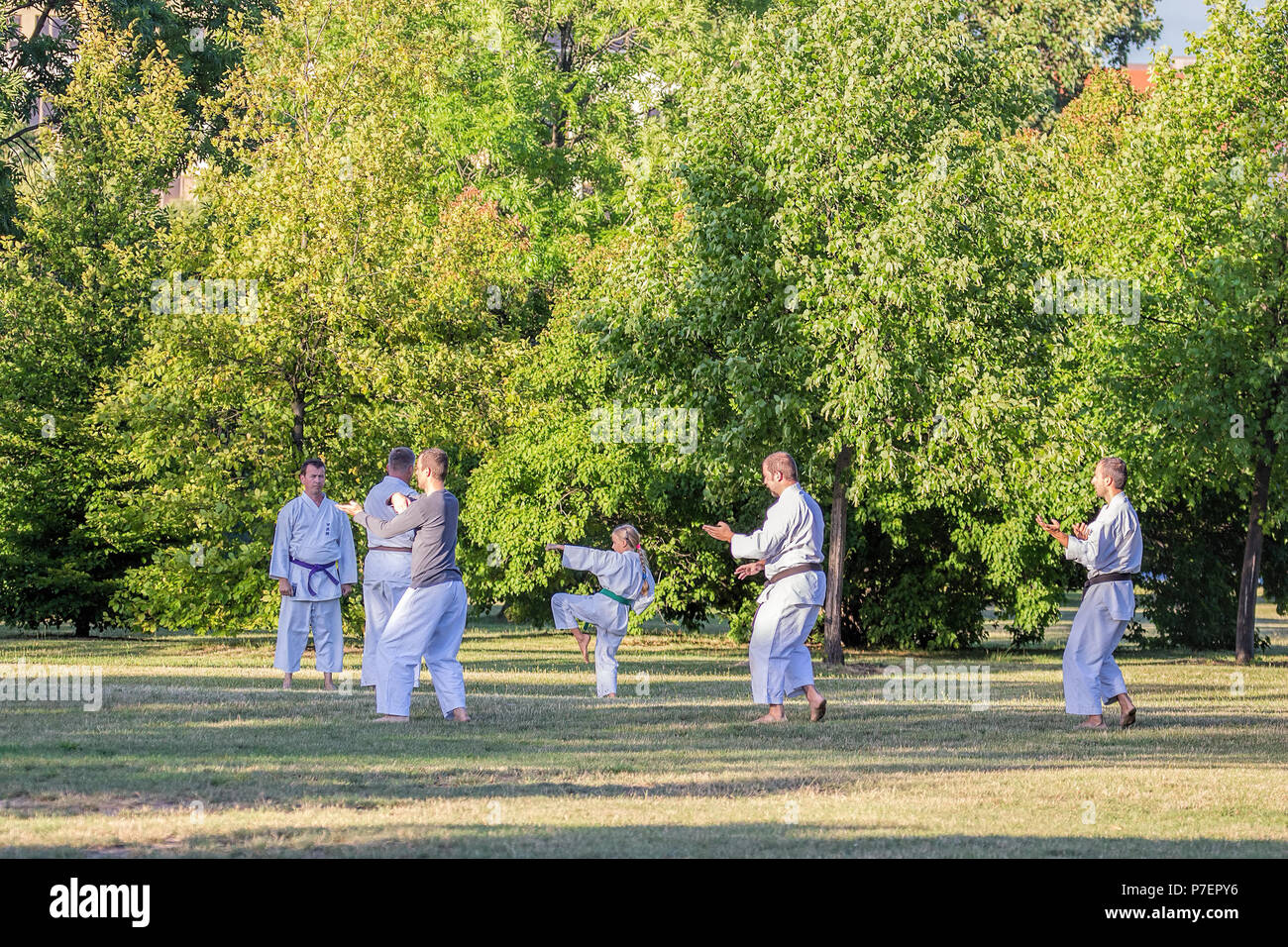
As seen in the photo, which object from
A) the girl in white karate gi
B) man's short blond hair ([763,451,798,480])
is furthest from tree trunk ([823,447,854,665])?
Result: man's short blond hair ([763,451,798,480])

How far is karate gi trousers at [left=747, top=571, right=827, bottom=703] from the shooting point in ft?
44.1

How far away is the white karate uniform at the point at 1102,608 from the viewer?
13.7 metres

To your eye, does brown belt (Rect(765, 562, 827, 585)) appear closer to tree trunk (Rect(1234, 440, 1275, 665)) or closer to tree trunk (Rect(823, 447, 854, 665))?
tree trunk (Rect(823, 447, 854, 665))

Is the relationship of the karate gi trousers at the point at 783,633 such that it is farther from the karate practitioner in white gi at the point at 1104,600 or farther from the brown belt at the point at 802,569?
the karate practitioner in white gi at the point at 1104,600

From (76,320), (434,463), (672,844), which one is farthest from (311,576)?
(76,320)

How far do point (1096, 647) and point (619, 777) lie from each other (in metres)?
5.60

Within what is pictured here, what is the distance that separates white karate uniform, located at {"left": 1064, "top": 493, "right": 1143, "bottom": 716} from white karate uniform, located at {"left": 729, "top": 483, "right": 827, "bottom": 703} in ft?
7.74

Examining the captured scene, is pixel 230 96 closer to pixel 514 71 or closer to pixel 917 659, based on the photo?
pixel 514 71

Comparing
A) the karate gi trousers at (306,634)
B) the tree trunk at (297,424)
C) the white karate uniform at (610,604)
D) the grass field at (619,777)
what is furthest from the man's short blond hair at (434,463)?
the tree trunk at (297,424)

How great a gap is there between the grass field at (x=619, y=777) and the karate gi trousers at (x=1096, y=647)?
0.36 m

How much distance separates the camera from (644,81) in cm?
3788

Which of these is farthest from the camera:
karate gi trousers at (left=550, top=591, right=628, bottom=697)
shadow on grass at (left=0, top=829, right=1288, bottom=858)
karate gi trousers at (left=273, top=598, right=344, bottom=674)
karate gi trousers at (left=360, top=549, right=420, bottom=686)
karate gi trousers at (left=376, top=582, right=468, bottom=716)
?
karate gi trousers at (left=273, top=598, right=344, bottom=674)

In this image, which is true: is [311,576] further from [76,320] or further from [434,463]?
[76,320]

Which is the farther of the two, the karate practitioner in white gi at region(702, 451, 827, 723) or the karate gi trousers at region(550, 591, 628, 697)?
the karate gi trousers at region(550, 591, 628, 697)
